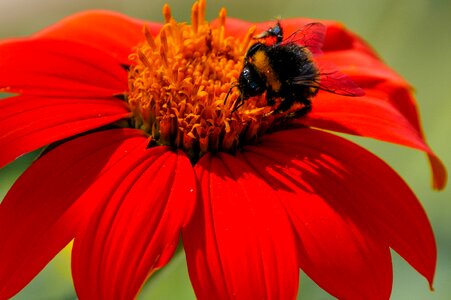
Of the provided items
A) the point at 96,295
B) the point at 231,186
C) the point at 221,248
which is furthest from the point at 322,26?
the point at 96,295

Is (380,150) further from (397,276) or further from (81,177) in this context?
(81,177)

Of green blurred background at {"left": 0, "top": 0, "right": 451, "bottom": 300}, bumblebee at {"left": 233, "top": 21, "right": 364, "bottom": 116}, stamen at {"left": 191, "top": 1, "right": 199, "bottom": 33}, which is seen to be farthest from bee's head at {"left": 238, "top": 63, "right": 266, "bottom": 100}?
green blurred background at {"left": 0, "top": 0, "right": 451, "bottom": 300}

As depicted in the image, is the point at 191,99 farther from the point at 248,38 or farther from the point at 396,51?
the point at 396,51

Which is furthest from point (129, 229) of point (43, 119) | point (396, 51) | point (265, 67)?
point (396, 51)

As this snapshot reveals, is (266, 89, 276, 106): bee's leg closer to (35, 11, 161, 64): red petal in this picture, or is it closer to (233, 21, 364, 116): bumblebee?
(233, 21, 364, 116): bumblebee

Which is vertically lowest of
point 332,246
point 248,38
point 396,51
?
point 396,51

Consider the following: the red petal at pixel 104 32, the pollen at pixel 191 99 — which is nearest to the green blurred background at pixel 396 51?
the red petal at pixel 104 32

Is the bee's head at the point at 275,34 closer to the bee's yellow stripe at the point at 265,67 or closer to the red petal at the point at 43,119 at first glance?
the bee's yellow stripe at the point at 265,67
